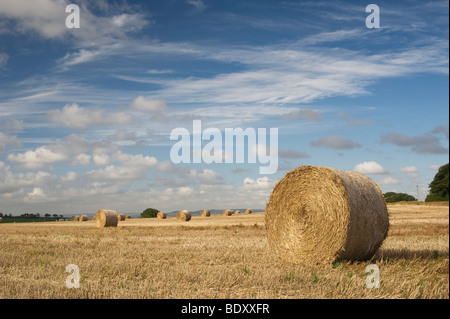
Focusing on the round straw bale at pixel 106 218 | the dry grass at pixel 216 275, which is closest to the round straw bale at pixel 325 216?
the dry grass at pixel 216 275

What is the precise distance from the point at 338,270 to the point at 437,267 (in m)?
1.91

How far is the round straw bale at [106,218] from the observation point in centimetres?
3100

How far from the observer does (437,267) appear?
349 inches

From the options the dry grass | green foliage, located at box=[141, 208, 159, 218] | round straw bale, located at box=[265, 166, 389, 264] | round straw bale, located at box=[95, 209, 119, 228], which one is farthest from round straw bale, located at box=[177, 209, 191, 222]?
round straw bale, located at box=[265, 166, 389, 264]

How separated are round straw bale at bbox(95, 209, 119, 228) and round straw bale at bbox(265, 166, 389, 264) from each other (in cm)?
2105

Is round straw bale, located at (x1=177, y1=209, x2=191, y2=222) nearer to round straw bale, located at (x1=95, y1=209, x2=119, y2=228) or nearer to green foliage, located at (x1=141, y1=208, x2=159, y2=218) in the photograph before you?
round straw bale, located at (x1=95, y1=209, x2=119, y2=228)

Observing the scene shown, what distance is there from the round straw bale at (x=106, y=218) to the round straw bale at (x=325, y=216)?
A: 21046mm

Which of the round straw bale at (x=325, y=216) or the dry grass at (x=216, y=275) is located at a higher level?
the round straw bale at (x=325, y=216)

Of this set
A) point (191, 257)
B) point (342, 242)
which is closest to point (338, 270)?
point (342, 242)

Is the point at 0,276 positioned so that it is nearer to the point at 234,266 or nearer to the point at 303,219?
the point at 234,266

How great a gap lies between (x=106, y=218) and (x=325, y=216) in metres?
22.8

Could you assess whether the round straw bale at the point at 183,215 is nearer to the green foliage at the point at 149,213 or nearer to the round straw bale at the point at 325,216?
the green foliage at the point at 149,213

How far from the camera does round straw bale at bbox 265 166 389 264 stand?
10.5 m

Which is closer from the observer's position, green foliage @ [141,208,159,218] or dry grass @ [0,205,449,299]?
dry grass @ [0,205,449,299]
